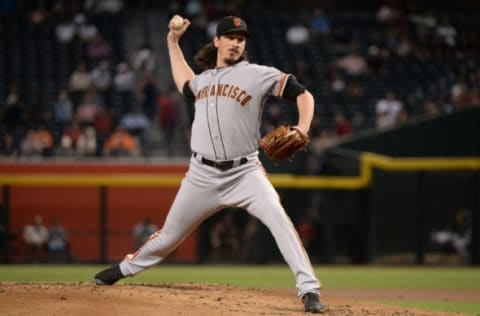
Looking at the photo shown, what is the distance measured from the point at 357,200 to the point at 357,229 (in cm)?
45

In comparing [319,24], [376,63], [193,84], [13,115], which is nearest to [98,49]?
[13,115]

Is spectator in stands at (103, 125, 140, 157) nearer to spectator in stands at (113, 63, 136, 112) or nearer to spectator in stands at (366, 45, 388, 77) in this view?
spectator in stands at (113, 63, 136, 112)

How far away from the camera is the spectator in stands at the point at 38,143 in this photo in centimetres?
1727

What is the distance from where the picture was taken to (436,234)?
15.2m

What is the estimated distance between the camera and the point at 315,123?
18.5 meters

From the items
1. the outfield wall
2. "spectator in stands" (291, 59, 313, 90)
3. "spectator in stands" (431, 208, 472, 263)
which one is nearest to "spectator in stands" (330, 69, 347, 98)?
"spectator in stands" (291, 59, 313, 90)

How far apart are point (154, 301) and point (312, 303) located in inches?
38.6

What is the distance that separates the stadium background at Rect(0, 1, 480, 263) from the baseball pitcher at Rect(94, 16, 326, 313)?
28.1 feet

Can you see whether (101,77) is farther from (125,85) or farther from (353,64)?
(353,64)

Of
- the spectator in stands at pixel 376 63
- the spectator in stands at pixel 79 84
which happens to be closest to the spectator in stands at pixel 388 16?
the spectator in stands at pixel 376 63

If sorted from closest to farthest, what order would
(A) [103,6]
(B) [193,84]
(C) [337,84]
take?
(B) [193,84] → (C) [337,84] → (A) [103,6]

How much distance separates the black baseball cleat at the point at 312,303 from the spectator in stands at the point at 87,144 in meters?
11.6

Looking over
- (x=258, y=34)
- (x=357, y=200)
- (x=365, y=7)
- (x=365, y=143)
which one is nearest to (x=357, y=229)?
(x=357, y=200)

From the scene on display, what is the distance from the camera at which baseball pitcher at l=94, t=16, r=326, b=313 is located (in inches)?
245
